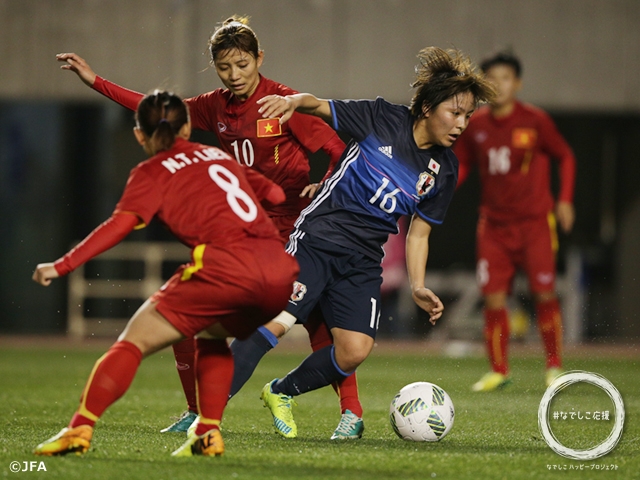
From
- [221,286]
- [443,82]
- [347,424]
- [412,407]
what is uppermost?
[443,82]

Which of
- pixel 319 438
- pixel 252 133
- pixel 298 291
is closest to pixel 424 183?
pixel 298 291

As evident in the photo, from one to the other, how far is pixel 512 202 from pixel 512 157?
0.36m

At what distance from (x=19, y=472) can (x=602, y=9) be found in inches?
455

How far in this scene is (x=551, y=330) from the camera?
7777 mm

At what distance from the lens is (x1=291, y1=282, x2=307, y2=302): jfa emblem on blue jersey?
4.67m

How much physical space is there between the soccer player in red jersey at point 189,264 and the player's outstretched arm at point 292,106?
44 cm

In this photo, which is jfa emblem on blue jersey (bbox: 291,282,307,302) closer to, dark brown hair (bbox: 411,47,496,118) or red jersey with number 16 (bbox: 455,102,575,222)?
dark brown hair (bbox: 411,47,496,118)

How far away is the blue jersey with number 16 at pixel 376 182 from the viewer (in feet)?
15.7

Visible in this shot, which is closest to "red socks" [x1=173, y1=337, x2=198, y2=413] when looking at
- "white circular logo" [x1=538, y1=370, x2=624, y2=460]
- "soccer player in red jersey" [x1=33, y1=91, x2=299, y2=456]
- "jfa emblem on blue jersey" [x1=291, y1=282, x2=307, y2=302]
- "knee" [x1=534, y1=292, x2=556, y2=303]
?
"jfa emblem on blue jersey" [x1=291, y1=282, x2=307, y2=302]

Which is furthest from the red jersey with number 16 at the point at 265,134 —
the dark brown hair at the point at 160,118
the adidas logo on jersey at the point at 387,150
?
the dark brown hair at the point at 160,118

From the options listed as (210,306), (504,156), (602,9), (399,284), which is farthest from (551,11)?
(210,306)

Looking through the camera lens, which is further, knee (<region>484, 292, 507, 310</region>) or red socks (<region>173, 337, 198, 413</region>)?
knee (<region>484, 292, 507, 310</region>)

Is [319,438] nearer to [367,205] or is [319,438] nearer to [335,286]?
[335,286]

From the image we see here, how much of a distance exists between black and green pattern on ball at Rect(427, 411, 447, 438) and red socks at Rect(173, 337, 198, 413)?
1166 mm
